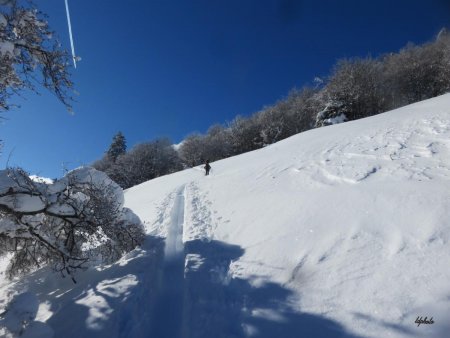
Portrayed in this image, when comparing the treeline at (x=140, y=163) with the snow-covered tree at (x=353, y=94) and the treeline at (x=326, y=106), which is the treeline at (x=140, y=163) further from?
the snow-covered tree at (x=353, y=94)

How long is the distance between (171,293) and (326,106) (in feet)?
116

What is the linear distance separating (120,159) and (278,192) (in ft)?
174

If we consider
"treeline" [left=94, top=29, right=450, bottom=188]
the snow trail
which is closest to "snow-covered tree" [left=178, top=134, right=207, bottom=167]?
"treeline" [left=94, top=29, right=450, bottom=188]

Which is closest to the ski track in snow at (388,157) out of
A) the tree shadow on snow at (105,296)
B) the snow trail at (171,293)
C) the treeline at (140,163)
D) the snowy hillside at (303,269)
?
the snowy hillside at (303,269)

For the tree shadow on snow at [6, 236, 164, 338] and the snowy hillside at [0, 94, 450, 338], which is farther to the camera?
the tree shadow on snow at [6, 236, 164, 338]

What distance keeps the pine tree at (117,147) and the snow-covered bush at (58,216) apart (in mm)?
58789

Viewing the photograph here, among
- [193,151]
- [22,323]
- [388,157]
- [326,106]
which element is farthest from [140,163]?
[22,323]

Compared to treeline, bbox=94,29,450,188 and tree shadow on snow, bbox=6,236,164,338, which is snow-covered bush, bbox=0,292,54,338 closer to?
tree shadow on snow, bbox=6,236,164,338

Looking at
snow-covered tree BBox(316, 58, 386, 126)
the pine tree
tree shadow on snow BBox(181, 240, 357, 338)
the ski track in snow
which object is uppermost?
the pine tree

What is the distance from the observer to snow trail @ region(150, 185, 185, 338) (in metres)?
5.77

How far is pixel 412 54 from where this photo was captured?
42094 millimetres

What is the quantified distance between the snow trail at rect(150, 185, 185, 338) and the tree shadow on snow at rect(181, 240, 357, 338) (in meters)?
0.17

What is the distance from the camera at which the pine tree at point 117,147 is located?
215 feet

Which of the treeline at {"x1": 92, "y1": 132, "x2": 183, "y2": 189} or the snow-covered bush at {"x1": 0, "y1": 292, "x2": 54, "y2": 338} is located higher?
the treeline at {"x1": 92, "y1": 132, "x2": 183, "y2": 189}
